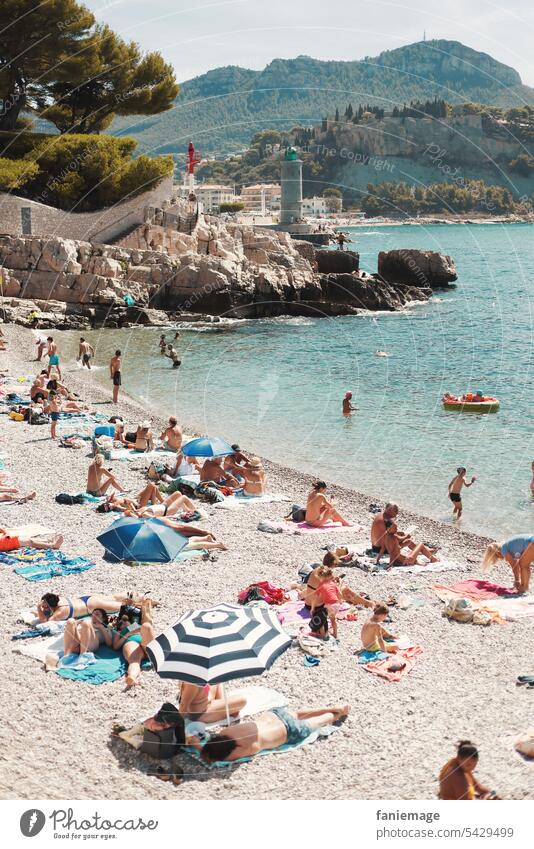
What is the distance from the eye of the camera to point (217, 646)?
8.27 meters

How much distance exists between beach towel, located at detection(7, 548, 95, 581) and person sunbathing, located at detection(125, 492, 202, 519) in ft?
6.59

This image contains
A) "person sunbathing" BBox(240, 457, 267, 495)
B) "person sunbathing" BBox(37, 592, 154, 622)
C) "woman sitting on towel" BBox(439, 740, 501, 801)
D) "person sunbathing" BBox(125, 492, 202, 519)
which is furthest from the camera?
"person sunbathing" BBox(240, 457, 267, 495)

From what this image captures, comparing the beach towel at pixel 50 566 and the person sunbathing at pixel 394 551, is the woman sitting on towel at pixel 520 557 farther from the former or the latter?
the beach towel at pixel 50 566

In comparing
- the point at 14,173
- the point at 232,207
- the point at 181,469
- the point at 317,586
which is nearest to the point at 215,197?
the point at 232,207

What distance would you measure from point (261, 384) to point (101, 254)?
53.1 ft

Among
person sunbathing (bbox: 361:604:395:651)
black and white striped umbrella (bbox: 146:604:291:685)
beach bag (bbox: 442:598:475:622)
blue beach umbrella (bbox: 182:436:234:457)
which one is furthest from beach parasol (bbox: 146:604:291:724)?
blue beach umbrella (bbox: 182:436:234:457)

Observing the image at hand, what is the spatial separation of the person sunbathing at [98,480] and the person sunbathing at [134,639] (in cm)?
576

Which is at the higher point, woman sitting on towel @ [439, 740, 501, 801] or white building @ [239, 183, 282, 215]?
white building @ [239, 183, 282, 215]

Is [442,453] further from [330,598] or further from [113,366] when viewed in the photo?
[330,598]

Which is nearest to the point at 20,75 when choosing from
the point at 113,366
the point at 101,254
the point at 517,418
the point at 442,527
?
the point at 101,254

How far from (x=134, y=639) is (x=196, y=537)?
13.2 ft

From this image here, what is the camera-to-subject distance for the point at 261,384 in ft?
108

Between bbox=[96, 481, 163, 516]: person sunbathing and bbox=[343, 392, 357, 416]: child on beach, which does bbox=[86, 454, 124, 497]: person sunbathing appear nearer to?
bbox=[96, 481, 163, 516]: person sunbathing

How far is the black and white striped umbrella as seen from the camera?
26.7 ft
